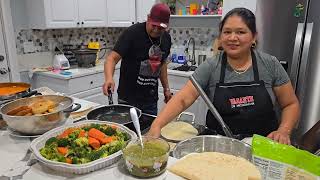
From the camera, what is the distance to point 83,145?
919mm

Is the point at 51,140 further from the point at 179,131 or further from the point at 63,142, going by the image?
the point at 179,131

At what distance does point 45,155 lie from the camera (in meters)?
0.88

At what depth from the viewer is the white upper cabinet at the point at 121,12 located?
3.55 m

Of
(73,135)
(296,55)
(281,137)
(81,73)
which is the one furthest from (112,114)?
(81,73)

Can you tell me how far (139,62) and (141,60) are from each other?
0.02 metres

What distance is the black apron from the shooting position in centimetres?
138

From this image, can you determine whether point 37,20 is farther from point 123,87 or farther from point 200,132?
point 200,132

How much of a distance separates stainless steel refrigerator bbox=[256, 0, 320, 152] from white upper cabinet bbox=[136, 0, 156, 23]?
5.44 feet

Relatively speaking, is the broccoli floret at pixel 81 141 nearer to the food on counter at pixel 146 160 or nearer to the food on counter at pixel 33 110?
the food on counter at pixel 146 160

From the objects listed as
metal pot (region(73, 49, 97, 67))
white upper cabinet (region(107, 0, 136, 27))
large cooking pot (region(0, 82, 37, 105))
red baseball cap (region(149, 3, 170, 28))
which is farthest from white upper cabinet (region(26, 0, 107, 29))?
large cooking pot (region(0, 82, 37, 105))

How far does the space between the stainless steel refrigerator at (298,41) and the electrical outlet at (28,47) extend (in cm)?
253

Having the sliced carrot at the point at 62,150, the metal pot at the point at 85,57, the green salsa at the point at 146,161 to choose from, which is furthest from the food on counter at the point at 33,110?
the metal pot at the point at 85,57

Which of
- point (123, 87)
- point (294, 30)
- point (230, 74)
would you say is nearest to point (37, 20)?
point (123, 87)

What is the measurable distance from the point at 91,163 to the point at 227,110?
0.81 m
